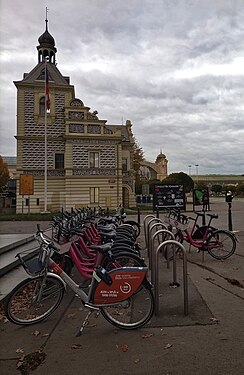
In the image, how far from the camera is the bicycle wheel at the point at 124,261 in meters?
4.38

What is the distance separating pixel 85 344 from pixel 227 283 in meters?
3.05

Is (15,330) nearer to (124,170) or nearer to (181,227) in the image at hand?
(181,227)

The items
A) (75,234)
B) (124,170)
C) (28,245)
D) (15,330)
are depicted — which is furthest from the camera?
A: (124,170)

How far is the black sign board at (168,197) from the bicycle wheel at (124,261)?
982cm

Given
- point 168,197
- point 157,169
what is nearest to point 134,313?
point 168,197

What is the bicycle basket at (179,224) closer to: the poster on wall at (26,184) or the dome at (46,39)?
the poster on wall at (26,184)

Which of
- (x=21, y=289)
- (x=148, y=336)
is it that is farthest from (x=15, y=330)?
(x=148, y=336)

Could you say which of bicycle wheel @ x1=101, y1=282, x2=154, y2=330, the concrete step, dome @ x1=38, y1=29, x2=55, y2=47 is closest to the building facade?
dome @ x1=38, y1=29, x2=55, y2=47

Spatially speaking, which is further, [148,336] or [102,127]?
[102,127]

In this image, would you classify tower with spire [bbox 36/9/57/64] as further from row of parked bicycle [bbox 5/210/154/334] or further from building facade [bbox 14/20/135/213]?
row of parked bicycle [bbox 5/210/154/334]

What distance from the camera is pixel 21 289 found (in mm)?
4047

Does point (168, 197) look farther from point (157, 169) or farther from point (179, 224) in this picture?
point (157, 169)

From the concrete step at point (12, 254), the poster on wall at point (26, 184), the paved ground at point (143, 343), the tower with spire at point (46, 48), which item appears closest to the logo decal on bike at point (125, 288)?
the paved ground at point (143, 343)

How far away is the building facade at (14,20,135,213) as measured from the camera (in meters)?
32.6
